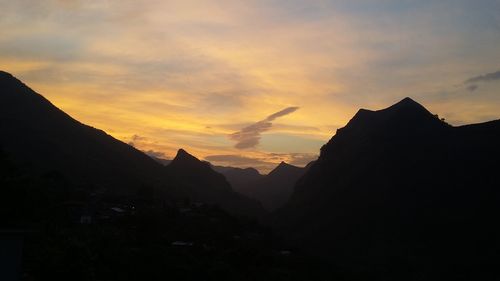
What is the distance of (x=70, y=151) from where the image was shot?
6319 centimetres

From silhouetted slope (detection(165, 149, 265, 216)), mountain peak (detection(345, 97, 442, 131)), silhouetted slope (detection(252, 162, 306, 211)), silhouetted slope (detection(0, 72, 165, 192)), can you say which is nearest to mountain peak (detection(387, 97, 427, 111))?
mountain peak (detection(345, 97, 442, 131))

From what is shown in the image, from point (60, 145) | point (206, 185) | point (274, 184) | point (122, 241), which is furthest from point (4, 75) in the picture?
point (274, 184)

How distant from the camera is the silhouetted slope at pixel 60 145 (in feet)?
192

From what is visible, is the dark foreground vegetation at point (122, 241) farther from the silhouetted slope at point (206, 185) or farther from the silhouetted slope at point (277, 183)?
the silhouetted slope at point (277, 183)

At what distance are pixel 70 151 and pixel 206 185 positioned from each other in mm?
39054

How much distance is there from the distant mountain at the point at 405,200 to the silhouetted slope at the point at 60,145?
85.0ft

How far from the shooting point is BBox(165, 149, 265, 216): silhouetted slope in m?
86.7

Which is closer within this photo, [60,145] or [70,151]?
[60,145]

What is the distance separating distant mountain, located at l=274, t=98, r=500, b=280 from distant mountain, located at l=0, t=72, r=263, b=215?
59.6 ft

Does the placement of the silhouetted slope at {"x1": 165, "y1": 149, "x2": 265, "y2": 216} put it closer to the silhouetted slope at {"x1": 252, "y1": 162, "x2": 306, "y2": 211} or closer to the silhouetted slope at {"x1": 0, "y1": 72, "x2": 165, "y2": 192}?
the silhouetted slope at {"x1": 0, "y1": 72, "x2": 165, "y2": 192}

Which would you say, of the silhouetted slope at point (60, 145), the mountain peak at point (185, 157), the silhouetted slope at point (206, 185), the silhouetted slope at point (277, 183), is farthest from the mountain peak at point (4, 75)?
the silhouetted slope at point (277, 183)

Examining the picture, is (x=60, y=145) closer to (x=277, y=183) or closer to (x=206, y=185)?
(x=206, y=185)

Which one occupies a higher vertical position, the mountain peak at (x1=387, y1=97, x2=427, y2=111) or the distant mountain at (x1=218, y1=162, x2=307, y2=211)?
the mountain peak at (x1=387, y1=97, x2=427, y2=111)

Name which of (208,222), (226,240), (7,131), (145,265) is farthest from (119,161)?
(145,265)
